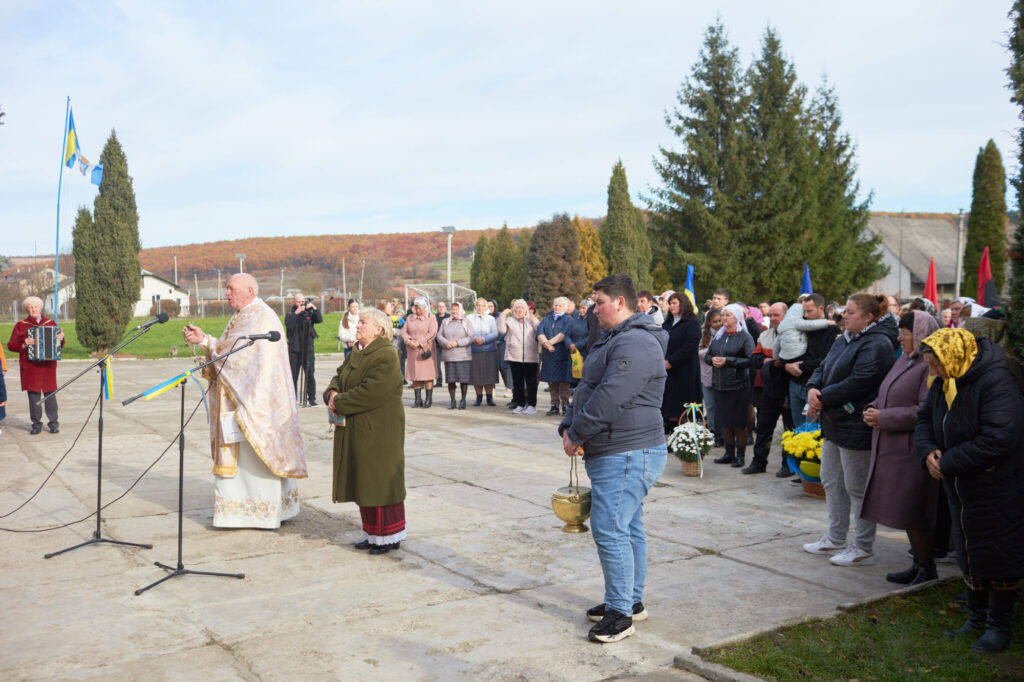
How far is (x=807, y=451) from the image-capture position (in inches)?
300

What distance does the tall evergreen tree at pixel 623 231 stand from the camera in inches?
1619

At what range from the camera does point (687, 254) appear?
33.5 meters


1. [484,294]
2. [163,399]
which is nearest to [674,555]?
[163,399]

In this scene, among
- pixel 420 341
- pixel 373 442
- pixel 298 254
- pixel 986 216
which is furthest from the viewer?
pixel 298 254

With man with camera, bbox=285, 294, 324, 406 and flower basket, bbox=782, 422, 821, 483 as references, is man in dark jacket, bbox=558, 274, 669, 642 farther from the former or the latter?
man with camera, bbox=285, 294, 324, 406

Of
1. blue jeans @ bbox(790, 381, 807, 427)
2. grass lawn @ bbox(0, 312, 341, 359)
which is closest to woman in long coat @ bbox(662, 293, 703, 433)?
blue jeans @ bbox(790, 381, 807, 427)

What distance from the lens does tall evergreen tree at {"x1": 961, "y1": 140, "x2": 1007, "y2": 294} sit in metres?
43.8

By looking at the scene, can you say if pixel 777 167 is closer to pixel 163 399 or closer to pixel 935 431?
pixel 163 399

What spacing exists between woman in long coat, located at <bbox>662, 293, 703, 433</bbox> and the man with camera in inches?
288

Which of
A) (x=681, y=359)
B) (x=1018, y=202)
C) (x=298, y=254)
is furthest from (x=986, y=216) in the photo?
(x=298, y=254)

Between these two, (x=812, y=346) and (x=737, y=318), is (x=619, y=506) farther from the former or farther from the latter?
(x=737, y=318)

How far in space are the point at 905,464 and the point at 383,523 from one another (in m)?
3.53

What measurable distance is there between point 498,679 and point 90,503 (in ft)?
17.3

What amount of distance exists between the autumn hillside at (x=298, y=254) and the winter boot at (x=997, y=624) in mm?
105124
